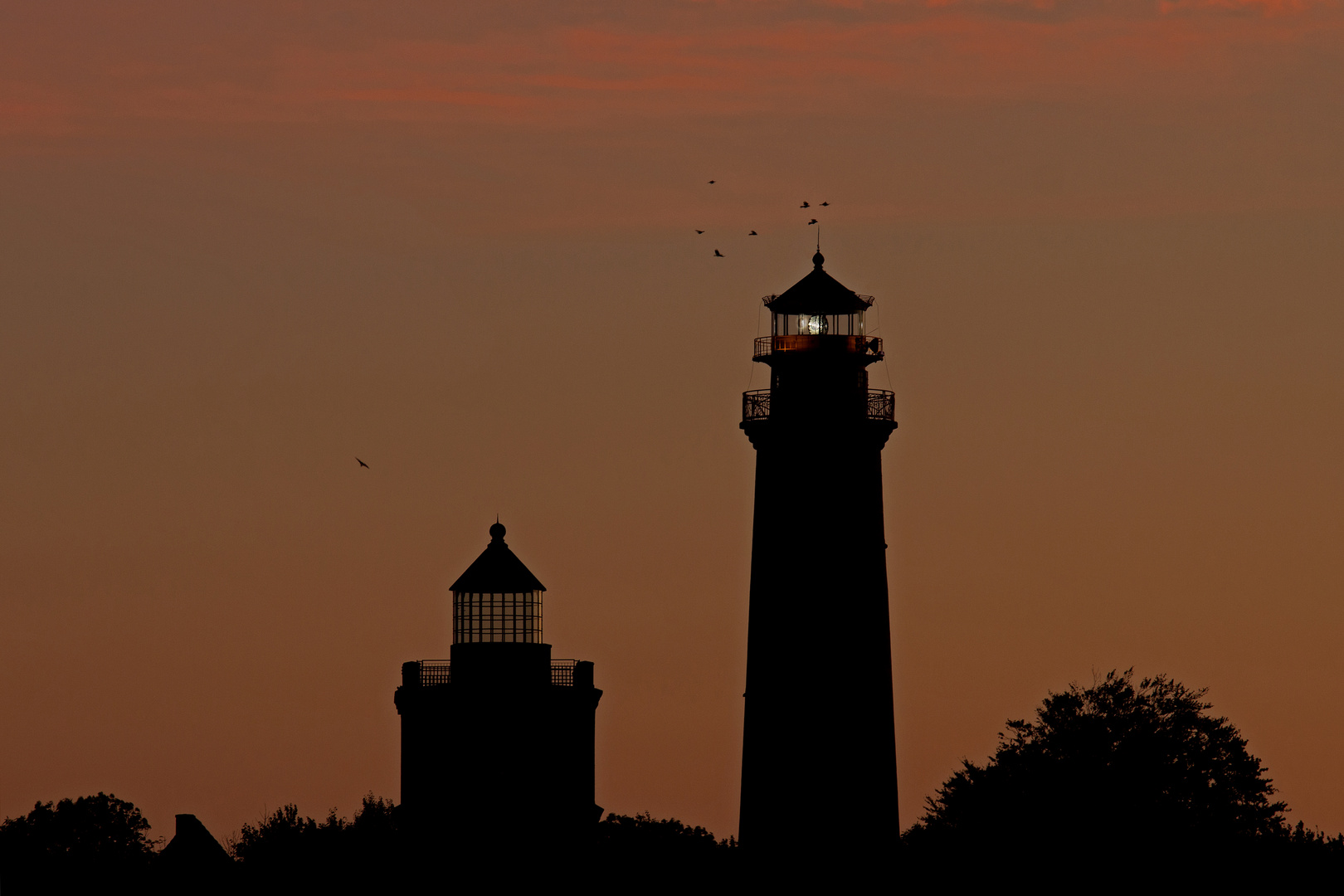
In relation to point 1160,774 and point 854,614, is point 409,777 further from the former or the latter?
point 1160,774

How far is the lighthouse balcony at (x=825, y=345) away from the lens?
84.2m

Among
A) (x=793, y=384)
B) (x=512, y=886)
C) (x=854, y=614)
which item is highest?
(x=793, y=384)

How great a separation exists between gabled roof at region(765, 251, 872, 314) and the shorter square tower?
10686 millimetres

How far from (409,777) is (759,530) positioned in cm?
1116

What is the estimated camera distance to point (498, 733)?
274 feet

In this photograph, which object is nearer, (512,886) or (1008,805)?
(512,886)

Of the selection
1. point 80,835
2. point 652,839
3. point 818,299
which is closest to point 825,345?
point 818,299

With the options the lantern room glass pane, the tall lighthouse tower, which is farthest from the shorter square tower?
the tall lighthouse tower

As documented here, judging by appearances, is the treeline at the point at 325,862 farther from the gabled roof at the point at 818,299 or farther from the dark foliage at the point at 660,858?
the gabled roof at the point at 818,299

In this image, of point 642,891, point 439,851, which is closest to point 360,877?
point 439,851

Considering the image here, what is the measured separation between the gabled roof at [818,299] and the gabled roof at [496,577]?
9.97 m

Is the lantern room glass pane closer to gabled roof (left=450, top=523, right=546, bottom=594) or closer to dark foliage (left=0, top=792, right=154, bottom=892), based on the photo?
gabled roof (left=450, top=523, right=546, bottom=594)

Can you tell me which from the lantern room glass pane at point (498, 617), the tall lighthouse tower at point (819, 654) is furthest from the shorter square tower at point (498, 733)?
the tall lighthouse tower at point (819, 654)

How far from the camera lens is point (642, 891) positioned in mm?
82688
